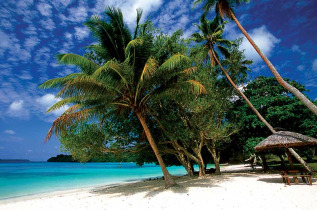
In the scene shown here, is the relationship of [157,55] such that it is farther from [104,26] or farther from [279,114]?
[279,114]

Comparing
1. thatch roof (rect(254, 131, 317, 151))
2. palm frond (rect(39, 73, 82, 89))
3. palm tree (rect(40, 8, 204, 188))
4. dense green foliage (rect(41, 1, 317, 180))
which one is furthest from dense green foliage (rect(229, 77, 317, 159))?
palm frond (rect(39, 73, 82, 89))

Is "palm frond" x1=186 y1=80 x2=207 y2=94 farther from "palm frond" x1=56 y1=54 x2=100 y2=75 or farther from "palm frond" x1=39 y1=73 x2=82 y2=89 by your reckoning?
"palm frond" x1=39 y1=73 x2=82 y2=89

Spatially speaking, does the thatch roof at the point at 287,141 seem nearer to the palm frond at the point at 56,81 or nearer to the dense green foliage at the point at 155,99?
the dense green foliage at the point at 155,99

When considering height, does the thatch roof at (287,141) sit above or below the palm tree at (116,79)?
below

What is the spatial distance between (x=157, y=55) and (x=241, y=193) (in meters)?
7.07

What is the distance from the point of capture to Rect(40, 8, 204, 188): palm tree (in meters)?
7.03

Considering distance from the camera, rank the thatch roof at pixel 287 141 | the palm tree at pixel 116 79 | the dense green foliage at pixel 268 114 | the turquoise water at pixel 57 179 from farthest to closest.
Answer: the turquoise water at pixel 57 179 → the dense green foliage at pixel 268 114 → the thatch roof at pixel 287 141 → the palm tree at pixel 116 79

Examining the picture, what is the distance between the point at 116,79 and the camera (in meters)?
7.44

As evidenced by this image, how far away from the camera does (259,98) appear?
1409cm

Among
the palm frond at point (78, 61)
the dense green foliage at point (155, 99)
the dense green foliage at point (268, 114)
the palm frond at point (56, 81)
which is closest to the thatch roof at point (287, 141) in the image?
the dense green foliage at point (155, 99)

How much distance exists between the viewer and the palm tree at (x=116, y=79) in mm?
7031

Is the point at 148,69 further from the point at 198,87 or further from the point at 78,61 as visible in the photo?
the point at 78,61

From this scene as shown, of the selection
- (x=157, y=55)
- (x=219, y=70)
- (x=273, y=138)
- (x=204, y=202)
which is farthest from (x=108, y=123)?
(x=219, y=70)

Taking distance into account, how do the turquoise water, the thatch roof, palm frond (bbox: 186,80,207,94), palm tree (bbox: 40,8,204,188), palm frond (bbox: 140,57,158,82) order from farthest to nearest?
the turquoise water, the thatch roof, palm frond (bbox: 186,80,207,94), palm tree (bbox: 40,8,204,188), palm frond (bbox: 140,57,158,82)
